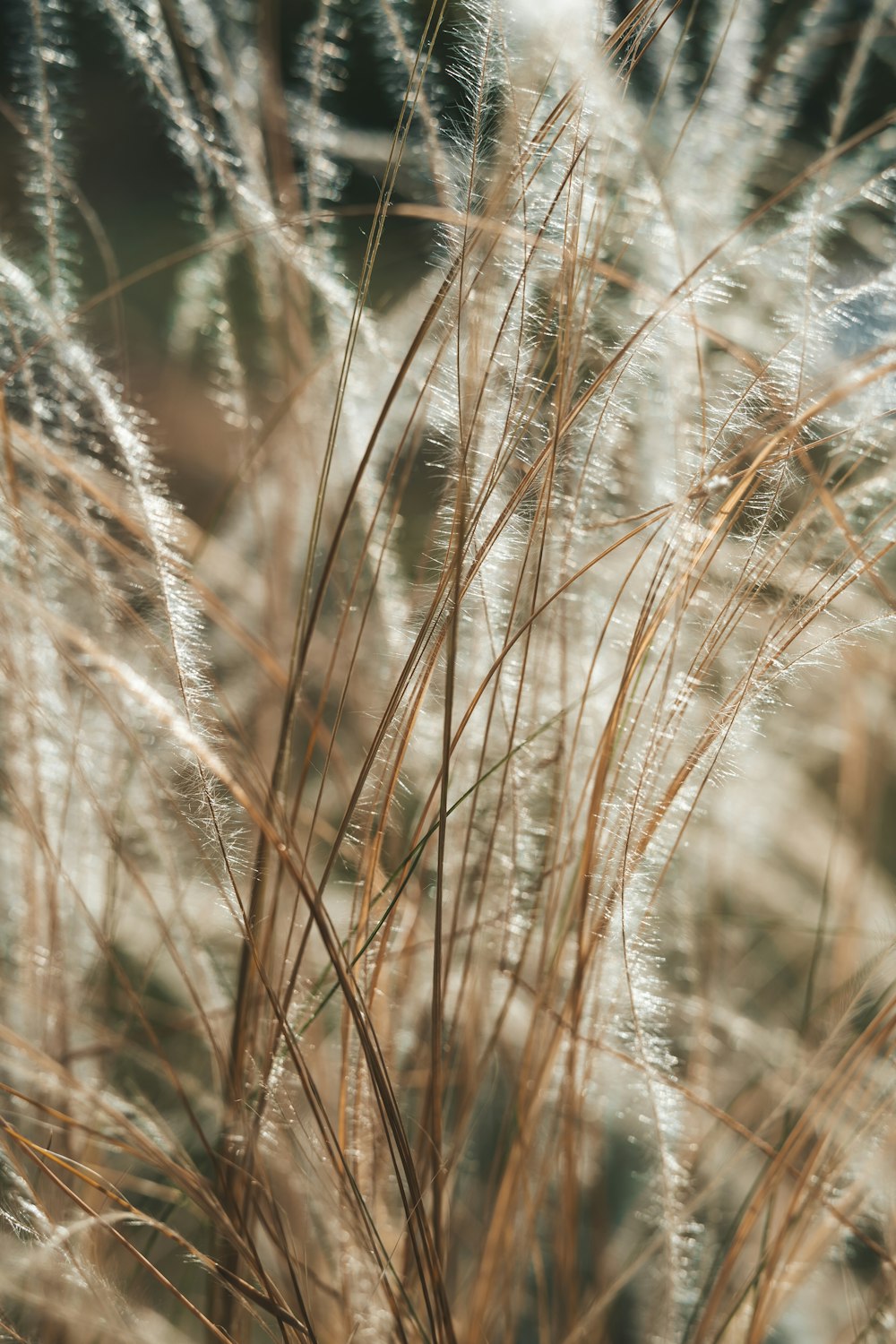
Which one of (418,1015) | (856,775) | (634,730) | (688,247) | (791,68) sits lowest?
(418,1015)

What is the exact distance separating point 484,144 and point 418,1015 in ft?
1.56

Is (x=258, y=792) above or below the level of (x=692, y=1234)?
above

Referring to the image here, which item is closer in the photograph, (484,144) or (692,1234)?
(484,144)

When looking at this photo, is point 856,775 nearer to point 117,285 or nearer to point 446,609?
point 446,609

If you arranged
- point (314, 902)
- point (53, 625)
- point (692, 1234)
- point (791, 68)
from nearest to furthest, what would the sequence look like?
point (314, 902), point (53, 625), point (692, 1234), point (791, 68)

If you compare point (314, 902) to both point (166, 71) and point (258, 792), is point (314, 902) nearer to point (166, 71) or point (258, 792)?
point (258, 792)

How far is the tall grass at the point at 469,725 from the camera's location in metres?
0.45

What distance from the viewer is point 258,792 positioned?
0.48m

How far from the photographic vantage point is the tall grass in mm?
446

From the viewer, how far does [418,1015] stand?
656 millimetres

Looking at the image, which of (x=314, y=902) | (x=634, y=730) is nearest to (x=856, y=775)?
(x=634, y=730)

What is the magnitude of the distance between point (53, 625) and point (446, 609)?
0.26 metres

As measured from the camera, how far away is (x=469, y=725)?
618 millimetres

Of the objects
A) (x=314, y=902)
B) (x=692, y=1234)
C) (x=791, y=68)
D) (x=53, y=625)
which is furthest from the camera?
(x=791, y=68)
